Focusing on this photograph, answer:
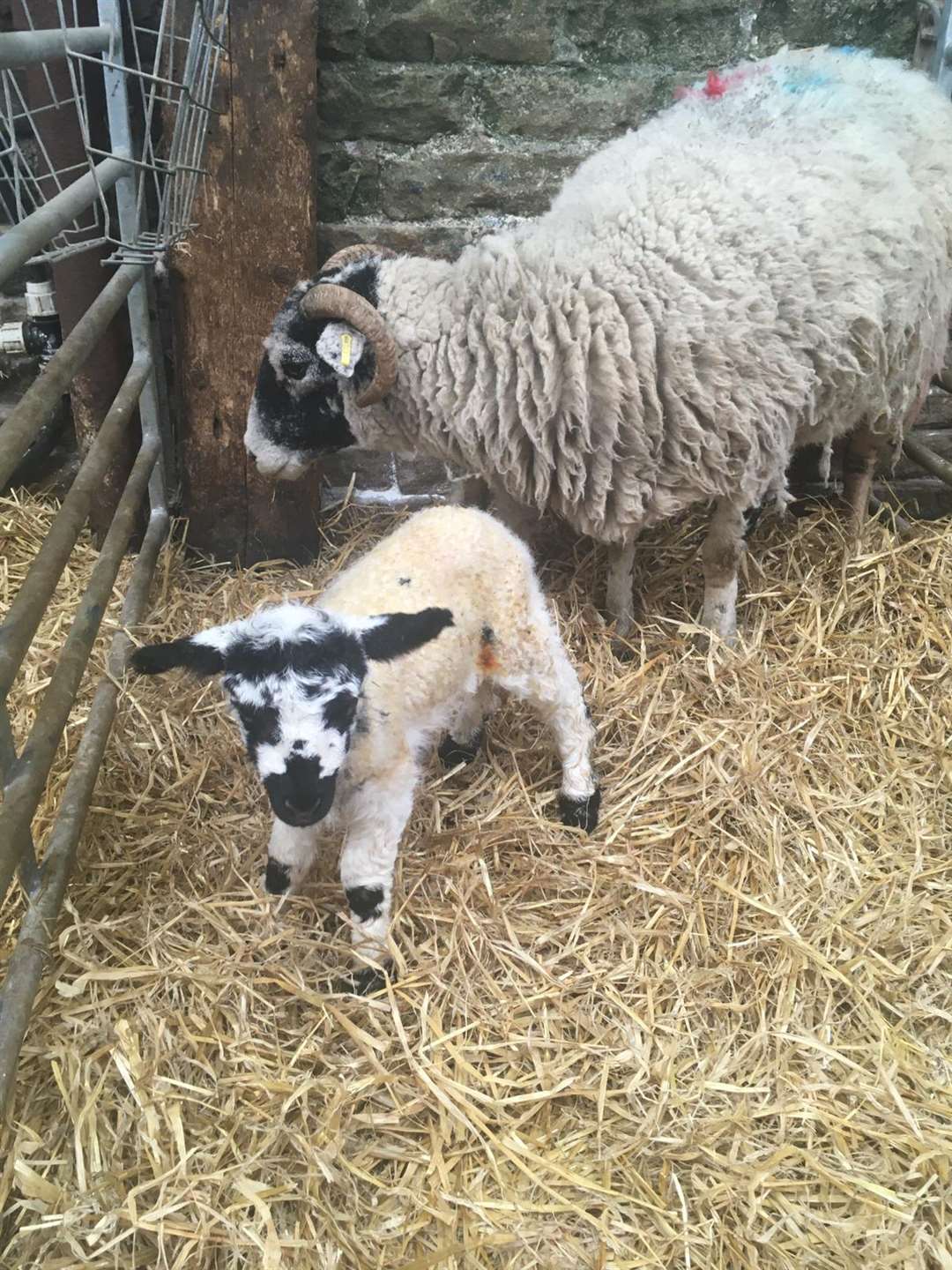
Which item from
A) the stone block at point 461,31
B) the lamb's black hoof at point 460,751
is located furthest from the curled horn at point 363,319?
the lamb's black hoof at point 460,751

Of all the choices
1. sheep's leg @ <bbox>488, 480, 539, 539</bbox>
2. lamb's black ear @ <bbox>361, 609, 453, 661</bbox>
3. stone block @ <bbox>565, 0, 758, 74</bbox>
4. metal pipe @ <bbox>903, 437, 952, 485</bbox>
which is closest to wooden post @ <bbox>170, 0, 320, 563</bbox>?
sheep's leg @ <bbox>488, 480, 539, 539</bbox>

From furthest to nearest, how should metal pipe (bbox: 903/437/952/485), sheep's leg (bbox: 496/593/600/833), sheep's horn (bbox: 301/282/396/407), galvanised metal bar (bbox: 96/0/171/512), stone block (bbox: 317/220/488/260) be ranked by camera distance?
metal pipe (bbox: 903/437/952/485) → stone block (bbox: 317/220/488/260) → sheep's horn (bbox: 301/282/396/407) → galvanised metal bar (bbox: 96/0/171/512) → sheep's leg (bbox: 496/593/600/833)

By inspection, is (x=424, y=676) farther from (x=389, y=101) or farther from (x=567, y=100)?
(x=567, y=100)

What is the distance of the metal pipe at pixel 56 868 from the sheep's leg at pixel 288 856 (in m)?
0.44

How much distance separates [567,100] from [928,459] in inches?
73.8

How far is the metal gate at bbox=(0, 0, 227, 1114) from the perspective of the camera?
69.5 inches

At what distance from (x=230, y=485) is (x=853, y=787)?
7.42 feet

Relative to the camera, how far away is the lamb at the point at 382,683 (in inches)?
71.0

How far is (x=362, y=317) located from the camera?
2.73 metres

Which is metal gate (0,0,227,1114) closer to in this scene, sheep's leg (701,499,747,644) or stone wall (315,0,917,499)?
stone wall (315,0,917,499)

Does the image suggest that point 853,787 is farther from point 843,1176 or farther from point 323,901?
point 323,901

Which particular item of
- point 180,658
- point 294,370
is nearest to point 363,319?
point 294,370

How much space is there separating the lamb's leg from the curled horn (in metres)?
1.22

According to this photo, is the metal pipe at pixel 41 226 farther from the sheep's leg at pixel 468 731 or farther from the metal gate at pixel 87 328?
the sheep's leg at pixel 468 731
